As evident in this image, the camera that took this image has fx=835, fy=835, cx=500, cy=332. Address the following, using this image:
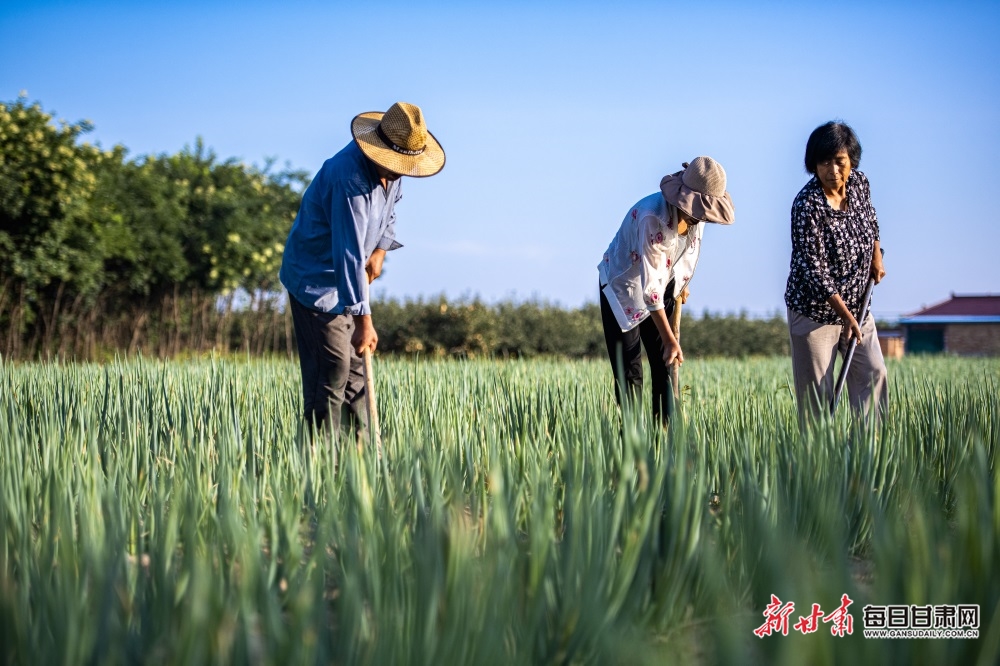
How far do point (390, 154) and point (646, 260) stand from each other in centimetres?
110

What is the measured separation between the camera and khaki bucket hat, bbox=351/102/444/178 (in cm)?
307

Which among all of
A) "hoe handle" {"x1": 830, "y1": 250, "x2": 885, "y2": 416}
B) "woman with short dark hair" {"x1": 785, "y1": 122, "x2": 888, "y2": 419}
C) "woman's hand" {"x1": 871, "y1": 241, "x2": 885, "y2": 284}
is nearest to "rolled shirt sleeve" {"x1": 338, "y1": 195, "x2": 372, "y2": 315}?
"woman with short dark hair" {"x1": 785, "y1": 122, "x2": 888, "y2": 419}

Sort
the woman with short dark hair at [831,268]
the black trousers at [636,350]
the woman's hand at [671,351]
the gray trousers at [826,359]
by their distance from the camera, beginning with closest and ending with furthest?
the woman's hand at [671,351] < the woman with short dark hair at [831,268] < the gray trousers at [826,359] < the black trousers at [636,350]

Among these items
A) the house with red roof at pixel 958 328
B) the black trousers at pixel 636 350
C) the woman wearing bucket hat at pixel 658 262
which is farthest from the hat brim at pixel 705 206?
the house with red roof at pixel 958 328

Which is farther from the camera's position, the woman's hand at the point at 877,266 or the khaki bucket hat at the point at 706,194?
the woman's hand at the point at 877,266

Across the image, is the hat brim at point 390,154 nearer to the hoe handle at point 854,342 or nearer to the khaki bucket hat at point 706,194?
the khaki bucket hat at point 706,194

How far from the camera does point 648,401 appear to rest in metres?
2.84

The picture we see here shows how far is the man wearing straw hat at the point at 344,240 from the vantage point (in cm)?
301

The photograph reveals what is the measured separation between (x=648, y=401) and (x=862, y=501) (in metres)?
0.81

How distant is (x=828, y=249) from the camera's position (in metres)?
3.54

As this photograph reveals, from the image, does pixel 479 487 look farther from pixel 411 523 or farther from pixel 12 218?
pixel 12 218

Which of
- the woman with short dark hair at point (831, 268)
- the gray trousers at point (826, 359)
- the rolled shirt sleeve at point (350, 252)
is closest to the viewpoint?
the rolled shirt sleeve at point (350, 252)

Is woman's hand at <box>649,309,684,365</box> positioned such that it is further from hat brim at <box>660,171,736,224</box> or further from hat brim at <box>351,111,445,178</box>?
hat brim at <box>351,111,445,178</box>

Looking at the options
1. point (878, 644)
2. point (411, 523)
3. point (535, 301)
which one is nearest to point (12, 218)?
point (535, 301)
